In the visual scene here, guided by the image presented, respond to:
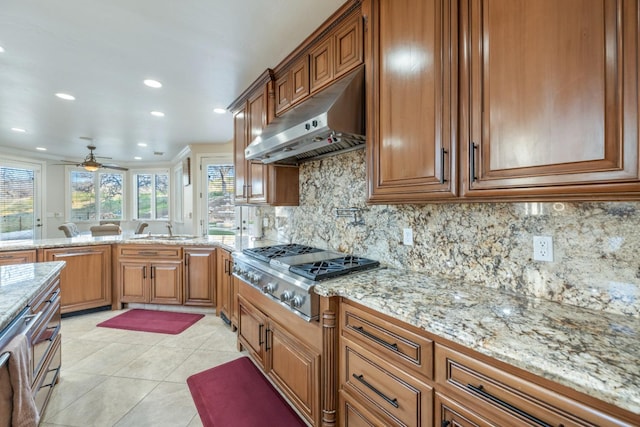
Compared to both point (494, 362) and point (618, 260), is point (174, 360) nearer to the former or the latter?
point (494, 362)

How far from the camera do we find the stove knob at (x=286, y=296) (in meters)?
1.60

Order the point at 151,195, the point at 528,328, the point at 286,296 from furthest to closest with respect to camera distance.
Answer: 1. the point at 151,195
2. the point at 286,296
3. the point at 528,328

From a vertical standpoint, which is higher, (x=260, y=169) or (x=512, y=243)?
(x=260, y=169)

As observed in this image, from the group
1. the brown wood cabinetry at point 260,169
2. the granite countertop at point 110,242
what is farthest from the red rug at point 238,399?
the brown wood cabinetry at point 260,169

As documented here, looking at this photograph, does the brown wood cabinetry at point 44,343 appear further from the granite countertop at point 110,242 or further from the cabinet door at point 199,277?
the cabinet door at point 199,277

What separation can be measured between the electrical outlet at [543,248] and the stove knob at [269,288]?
1389 millimetres

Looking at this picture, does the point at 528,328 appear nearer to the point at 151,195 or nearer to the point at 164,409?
the point at 164,409

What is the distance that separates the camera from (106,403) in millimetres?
1904

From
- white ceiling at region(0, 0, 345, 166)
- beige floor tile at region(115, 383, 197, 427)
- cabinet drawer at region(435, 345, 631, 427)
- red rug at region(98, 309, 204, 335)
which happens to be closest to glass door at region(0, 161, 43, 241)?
white ceiling at region(0, 0, 345, 166)

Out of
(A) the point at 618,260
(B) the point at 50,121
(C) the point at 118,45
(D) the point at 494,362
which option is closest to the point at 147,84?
(C) the point at 118,45

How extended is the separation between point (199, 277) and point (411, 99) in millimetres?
3191

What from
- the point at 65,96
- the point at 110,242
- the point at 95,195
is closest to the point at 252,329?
the point at 110,242

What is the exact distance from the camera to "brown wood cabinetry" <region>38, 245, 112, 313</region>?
330 centimetres

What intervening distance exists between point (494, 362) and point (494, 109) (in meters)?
0.88
